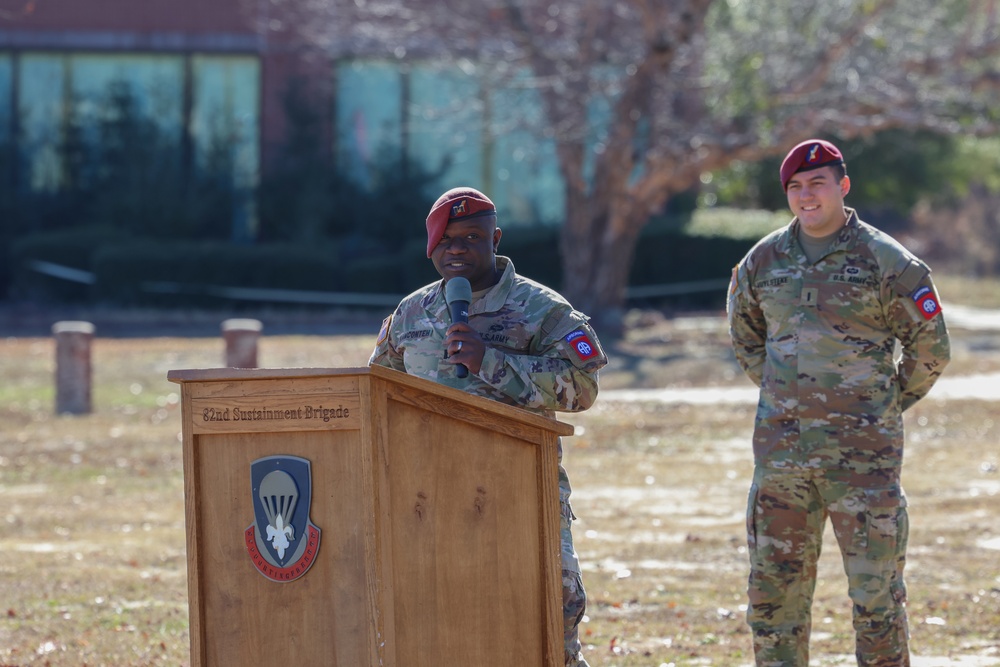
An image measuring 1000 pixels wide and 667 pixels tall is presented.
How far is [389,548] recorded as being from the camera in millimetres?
3910

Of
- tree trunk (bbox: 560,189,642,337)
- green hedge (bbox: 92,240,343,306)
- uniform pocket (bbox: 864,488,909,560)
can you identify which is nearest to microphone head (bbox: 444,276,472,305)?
uniform pocket (bbox: 864,488,909,560)

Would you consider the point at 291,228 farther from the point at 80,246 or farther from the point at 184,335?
the point at 184,335

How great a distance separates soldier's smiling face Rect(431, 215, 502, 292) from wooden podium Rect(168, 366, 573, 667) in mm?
673

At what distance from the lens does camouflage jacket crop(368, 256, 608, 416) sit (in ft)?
14.6

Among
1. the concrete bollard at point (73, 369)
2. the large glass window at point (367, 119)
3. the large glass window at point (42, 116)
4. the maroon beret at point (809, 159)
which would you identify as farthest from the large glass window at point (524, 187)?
the maroon beret at point (809, 159)

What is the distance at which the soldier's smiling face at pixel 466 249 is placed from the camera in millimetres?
4566

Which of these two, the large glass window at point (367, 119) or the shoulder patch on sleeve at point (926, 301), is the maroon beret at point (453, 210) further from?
the large glass window at point (367, 119)

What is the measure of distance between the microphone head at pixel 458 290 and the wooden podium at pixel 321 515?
468 mm

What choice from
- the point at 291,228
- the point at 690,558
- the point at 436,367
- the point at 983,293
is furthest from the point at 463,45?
the point at 436,367

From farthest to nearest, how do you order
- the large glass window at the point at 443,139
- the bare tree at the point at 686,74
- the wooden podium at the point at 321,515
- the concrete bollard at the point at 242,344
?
the large glass window at the point at 443,139 < the bare tree at the point at 686,74 < the concrete bollard at the point at 242,344 < the wooden podium at the point at 321,515

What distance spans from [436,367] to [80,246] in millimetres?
25187

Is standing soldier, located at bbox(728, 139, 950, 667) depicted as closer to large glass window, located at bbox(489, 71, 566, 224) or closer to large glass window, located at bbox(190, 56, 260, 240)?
large glass window, located at bbox(489, 71, 566, 224)

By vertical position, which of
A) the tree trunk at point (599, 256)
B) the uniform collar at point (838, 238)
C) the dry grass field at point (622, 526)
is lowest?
the dry grass field at point (622, 526)

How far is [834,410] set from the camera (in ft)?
→ 17.4
